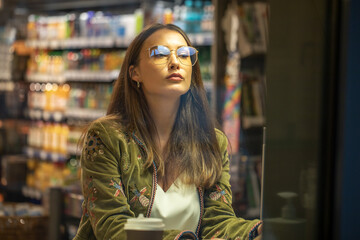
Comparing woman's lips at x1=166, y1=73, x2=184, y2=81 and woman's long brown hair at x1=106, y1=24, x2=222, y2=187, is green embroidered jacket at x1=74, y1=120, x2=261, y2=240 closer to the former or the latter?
woman's long brown hair at x1=106, y1=24, x2=222, y2=187

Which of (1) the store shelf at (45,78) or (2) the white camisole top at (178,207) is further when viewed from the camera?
(1) the store shelf at (45,78)

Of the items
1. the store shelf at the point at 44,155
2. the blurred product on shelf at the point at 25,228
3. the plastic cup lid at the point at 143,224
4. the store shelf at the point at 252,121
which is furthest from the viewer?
the store shelf at the point at 44,155

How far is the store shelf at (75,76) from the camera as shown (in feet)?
15.1

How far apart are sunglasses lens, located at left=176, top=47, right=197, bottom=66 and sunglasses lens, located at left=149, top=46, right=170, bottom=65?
2 centimetres

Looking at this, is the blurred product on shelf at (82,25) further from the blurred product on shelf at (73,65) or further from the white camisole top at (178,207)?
the white camisole top at (178,207)

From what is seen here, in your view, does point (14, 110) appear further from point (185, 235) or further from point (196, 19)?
point (185, 235)

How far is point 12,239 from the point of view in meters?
1.52

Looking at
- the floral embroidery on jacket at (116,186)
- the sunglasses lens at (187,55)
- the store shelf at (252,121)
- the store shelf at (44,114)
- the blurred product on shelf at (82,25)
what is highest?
the blurred product on shelf at (82,25)

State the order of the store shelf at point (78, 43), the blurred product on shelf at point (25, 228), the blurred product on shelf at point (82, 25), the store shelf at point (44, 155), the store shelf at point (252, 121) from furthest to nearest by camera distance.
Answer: the store shelf at point (44, 155)
the blurred product on shelf at point (82, 25)
the store shelf at point (78, 43)
the blurred product on shelf at point (25, 228)
the store shelf at point (252, 121)

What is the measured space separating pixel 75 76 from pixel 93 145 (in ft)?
12.8

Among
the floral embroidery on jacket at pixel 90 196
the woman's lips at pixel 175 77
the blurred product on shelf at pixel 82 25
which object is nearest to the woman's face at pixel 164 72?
the woman's lips at pixel 175 77

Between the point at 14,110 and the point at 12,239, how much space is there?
347cm

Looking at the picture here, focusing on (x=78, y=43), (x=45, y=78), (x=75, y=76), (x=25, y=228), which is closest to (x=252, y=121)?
(x=25, y=228)

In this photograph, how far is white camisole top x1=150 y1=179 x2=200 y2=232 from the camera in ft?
3.53
